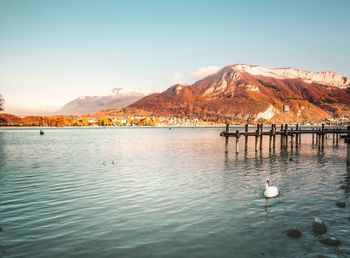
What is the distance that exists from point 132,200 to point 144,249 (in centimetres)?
849

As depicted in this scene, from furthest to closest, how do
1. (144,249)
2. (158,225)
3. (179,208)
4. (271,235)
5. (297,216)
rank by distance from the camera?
(179,208), (297,216), (158,225), (271,235), (144,249)

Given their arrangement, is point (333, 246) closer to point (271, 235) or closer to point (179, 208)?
point (271, 235)

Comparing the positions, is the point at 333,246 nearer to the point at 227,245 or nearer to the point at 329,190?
the point at 227,245

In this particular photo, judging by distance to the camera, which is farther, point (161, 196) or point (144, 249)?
point (161, 196)

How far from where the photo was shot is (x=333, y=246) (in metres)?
13.5

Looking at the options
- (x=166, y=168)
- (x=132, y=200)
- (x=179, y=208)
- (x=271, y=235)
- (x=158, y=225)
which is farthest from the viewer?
(x=166, y=168)

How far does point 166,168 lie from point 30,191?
16.8 m

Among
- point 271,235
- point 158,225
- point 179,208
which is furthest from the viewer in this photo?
point 179,208

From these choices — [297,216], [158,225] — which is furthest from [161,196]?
[297,216]

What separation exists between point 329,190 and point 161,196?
12.6 m

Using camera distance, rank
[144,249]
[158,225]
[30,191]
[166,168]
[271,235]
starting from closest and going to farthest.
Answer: [144,249], [271,235], [158,225], [30,191], [166,168]

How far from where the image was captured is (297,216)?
17.8 meters

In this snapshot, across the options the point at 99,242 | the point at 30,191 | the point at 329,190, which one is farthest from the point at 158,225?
the point at 329,190

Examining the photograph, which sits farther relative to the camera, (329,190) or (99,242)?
(329,190)
